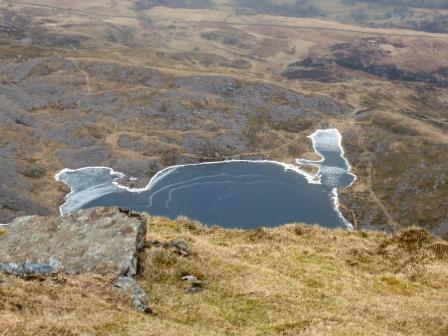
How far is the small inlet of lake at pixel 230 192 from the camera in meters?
154

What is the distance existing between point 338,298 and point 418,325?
375 centimetres

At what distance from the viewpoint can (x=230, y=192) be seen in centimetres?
17175

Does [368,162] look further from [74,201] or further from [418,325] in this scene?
[418,325]

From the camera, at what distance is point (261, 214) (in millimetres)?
156500

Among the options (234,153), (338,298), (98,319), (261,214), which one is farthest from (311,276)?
(234,153)

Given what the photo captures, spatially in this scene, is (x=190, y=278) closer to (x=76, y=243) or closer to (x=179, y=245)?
(x=179, y=245)

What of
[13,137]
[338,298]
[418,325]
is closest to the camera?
[418,325]

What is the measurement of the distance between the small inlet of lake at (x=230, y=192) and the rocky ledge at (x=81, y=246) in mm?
120453

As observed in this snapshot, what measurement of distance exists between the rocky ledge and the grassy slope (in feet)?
3.44

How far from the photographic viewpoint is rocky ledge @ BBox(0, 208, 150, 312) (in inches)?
914

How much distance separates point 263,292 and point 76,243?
9243 millimetres

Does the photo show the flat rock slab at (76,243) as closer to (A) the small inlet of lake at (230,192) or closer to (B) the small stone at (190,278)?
(B) the small stone at (190,278)

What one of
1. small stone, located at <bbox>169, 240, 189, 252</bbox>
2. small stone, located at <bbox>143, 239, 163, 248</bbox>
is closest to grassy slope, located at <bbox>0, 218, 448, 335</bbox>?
small stone, located at <bbox>169, 240, 189, 252</bbox>

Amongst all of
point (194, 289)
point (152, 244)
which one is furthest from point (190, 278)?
point (152, 244)
